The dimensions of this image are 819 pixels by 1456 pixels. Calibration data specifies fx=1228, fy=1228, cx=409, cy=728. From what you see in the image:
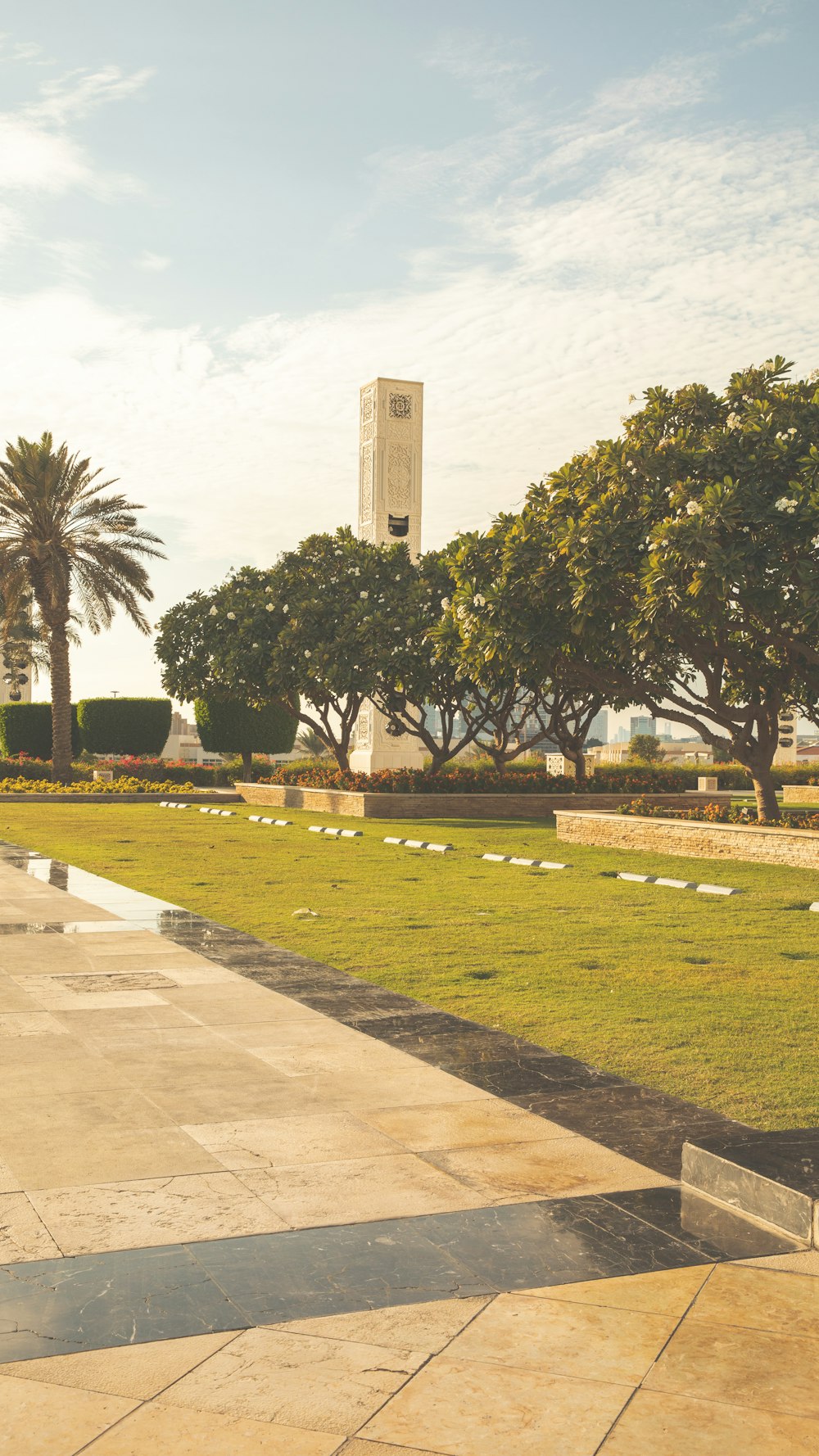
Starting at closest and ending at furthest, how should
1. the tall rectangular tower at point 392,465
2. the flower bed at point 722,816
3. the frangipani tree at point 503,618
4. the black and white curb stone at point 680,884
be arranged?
1. the black and white curb stone at point 680,884
2. the flower bed at point 722,816
3. the frangipani tree at point 503,618
4. the tall rectangular tower at point 392,465

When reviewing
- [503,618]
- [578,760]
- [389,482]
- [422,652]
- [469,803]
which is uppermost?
[389,482]

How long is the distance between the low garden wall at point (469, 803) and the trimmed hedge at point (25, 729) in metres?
19.6

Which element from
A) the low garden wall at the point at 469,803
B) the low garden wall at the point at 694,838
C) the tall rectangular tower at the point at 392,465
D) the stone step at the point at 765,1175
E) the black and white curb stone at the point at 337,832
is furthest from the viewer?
the tall rectangular tower at the point at 392,465

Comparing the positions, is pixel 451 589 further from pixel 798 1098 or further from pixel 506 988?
pixel 798 1098

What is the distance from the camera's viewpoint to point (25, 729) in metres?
47.0

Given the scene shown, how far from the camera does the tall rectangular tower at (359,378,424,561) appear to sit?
4275 centimetres

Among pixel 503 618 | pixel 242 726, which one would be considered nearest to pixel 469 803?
pixel 503 618

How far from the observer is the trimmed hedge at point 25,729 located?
154 feet

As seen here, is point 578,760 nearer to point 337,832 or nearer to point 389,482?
point 337,832

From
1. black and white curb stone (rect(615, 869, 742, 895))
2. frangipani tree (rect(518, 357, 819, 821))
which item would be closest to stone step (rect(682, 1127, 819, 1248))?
black and white curb stone (rect(615, 869, 742, 895))

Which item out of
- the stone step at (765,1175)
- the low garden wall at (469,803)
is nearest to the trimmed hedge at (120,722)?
the low garden wall at (469,803)

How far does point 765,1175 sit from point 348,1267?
5.07 ft

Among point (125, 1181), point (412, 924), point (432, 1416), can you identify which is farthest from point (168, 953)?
point (432, 1416)

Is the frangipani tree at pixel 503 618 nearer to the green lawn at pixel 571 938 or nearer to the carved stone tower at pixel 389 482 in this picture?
the green lawn at pixel 571 938
